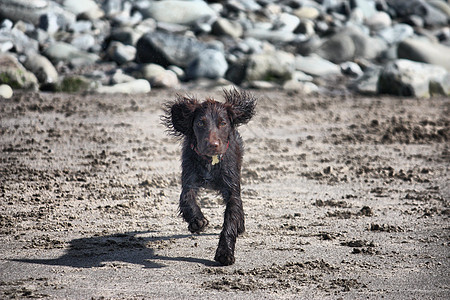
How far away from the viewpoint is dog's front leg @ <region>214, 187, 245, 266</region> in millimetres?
5520

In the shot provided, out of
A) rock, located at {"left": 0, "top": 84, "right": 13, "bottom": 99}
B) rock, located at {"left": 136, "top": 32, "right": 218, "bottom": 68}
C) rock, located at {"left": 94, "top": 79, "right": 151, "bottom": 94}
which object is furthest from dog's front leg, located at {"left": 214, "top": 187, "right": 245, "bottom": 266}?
→ rock, located at {"left": 136, "top": 32, "right": 218, "bottom": 68}

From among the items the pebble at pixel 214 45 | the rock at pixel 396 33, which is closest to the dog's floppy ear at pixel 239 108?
the pebble at pixel 214 45

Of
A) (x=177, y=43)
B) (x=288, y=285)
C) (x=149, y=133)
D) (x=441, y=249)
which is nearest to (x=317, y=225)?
(x=441, y=249)

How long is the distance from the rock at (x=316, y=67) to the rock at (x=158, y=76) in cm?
419

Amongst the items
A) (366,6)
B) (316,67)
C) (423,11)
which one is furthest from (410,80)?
(423,11)

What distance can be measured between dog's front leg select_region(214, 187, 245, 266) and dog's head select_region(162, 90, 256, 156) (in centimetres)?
51

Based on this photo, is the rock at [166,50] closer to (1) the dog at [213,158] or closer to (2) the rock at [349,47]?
(2) the rock at [349,47]

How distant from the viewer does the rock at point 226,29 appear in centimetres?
2130

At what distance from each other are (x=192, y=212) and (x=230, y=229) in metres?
0.40

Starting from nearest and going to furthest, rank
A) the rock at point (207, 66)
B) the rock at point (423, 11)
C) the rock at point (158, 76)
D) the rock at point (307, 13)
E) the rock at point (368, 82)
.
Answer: the rock at point (158, 76), the rock at point (368, 82), the rock at point (207, 66), the rock at point (307, 13), the rock at point (423, 11)

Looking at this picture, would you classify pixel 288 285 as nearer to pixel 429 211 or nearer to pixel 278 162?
pixel 429 211

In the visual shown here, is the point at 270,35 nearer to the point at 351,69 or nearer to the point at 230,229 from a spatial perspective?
the point at 351,69

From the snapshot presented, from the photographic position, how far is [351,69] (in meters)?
19.0

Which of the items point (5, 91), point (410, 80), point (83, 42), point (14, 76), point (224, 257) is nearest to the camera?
point (224, 257)
